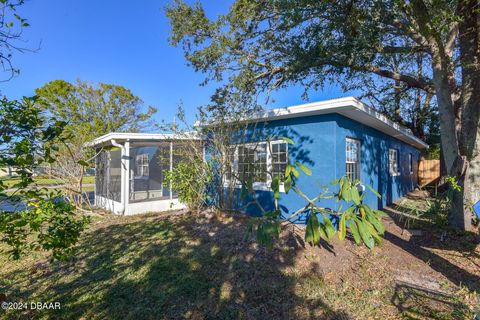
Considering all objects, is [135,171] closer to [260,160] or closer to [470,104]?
[260,160]

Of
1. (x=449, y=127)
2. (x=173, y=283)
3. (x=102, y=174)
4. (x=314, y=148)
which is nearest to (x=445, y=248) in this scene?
(x=449, y=127)

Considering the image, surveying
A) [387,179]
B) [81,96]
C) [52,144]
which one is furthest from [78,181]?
[81,96]

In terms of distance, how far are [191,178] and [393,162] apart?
350 inches

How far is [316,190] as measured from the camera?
631 centimetres

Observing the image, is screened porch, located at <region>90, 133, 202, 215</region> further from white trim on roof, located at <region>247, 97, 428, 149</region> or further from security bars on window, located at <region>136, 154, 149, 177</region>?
white trim on roof, located at <region>247, 97, 428, 149</region>

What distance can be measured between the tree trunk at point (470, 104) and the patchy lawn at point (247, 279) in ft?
3.49

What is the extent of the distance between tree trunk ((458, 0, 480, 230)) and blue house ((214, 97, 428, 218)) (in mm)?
1851

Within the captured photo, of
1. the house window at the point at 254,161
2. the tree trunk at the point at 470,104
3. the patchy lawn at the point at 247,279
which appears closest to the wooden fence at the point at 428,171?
the tree trunk at the point at 470,104

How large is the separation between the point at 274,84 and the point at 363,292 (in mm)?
7360

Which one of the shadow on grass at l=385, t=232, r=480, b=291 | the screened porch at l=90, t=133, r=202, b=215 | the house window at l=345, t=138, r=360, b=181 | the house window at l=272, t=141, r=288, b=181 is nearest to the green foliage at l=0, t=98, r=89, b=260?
the shadow on grass at l=385, t=232, r=480, b=291

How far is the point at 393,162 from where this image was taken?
10852 millimetres

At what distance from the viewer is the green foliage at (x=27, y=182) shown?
1.72 metres

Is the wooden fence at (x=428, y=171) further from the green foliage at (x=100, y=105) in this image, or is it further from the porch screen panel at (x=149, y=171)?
the green foliage at (x=100, y=105)

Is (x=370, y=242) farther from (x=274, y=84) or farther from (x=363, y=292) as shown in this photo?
(x=274, y=84)
